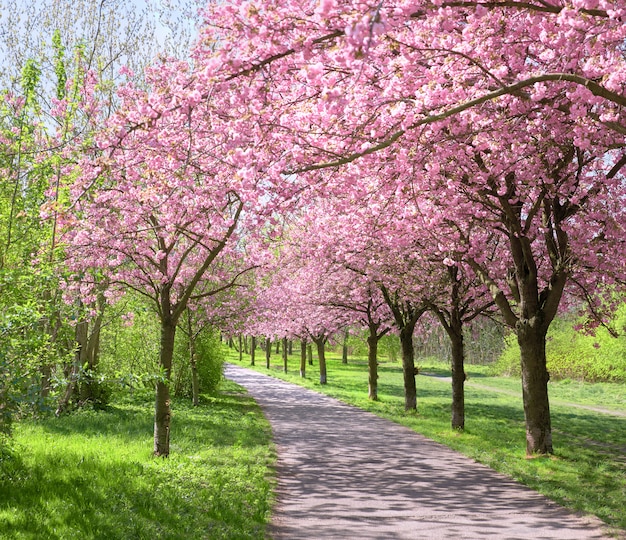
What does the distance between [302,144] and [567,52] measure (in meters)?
3.26

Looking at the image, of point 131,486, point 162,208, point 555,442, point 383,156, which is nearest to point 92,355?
point 162,208

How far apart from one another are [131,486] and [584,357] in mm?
39530

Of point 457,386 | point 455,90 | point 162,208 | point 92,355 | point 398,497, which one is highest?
point 455,90

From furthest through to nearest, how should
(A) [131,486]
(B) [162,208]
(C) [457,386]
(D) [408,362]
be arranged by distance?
(D) [408,362] → (C) [457,386] → (B) [162,208] → (A) [131,486]

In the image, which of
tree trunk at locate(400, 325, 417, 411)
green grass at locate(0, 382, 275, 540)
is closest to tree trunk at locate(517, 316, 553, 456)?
green grass at locate(0, 382, 275, 540)

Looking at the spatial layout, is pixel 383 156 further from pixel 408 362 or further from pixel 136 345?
pixel 136 345

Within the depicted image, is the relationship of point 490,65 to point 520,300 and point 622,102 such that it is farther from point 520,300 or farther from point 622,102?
point 520,300

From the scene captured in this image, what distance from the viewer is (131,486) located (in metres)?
7.29

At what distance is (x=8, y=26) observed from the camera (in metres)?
14.7

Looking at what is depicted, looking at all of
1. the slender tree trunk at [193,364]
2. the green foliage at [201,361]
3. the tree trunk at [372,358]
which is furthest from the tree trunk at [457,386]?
the green foliage at [201,361]

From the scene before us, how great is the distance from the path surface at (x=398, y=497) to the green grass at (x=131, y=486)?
1.72ft

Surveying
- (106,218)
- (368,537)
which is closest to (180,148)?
(106,218)

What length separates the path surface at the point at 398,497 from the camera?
6449mm

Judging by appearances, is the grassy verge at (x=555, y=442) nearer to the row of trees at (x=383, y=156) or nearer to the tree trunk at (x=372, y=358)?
the tree trunk at (x=372, y=358)
